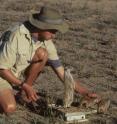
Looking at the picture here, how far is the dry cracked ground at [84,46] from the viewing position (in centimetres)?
811

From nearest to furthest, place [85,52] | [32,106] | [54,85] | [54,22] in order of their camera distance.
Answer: [54,22], [32,106], [54,85], [85,52]

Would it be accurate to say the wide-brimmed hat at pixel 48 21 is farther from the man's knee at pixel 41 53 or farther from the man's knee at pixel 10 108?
the man's knee at pixel 10 108

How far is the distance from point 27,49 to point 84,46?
4.53 metres

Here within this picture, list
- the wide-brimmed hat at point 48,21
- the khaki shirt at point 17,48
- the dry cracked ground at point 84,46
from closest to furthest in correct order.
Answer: the wide-brimmed hat at point 48,21
the khaki shirt at point 17,48
the dry cracked ground at point 84,46

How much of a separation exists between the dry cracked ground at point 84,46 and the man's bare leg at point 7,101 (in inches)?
3.8

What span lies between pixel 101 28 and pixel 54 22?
22.3ft

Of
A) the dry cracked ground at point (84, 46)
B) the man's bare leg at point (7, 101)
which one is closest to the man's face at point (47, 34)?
the man's bare leg at point (7, 101)

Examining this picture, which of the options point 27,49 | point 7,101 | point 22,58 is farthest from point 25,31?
point 7,101

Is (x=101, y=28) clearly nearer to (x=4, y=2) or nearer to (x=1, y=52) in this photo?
(x=4, y=2)

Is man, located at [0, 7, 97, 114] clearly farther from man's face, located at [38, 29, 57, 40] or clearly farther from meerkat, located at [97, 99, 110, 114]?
meerkat, located at [97, 99, 110, 114]

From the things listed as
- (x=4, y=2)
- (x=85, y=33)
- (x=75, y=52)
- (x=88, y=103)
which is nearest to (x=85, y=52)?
(x=75, y=52)

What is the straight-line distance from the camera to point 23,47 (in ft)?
24.2

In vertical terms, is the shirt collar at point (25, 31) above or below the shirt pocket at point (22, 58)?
above

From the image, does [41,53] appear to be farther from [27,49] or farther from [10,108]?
[10,108]
